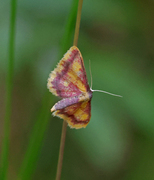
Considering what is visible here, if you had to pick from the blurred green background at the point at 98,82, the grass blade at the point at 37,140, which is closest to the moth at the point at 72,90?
the grass blade at the point at 37,140

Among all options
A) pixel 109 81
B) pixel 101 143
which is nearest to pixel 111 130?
pixel 101 143

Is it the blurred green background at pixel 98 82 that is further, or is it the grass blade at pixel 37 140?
the blurred green background at pixel 98 82

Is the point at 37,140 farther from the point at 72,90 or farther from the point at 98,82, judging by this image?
the point at 98,82

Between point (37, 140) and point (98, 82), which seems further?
point (98, 82)

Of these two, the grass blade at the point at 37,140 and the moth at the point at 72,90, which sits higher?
the moth at the point at 72,90

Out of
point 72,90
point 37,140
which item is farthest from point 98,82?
point 37,140

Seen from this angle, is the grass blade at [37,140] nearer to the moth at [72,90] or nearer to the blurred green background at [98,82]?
A: the moth at [72,90]

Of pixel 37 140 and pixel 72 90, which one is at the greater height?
pixel 72 90
